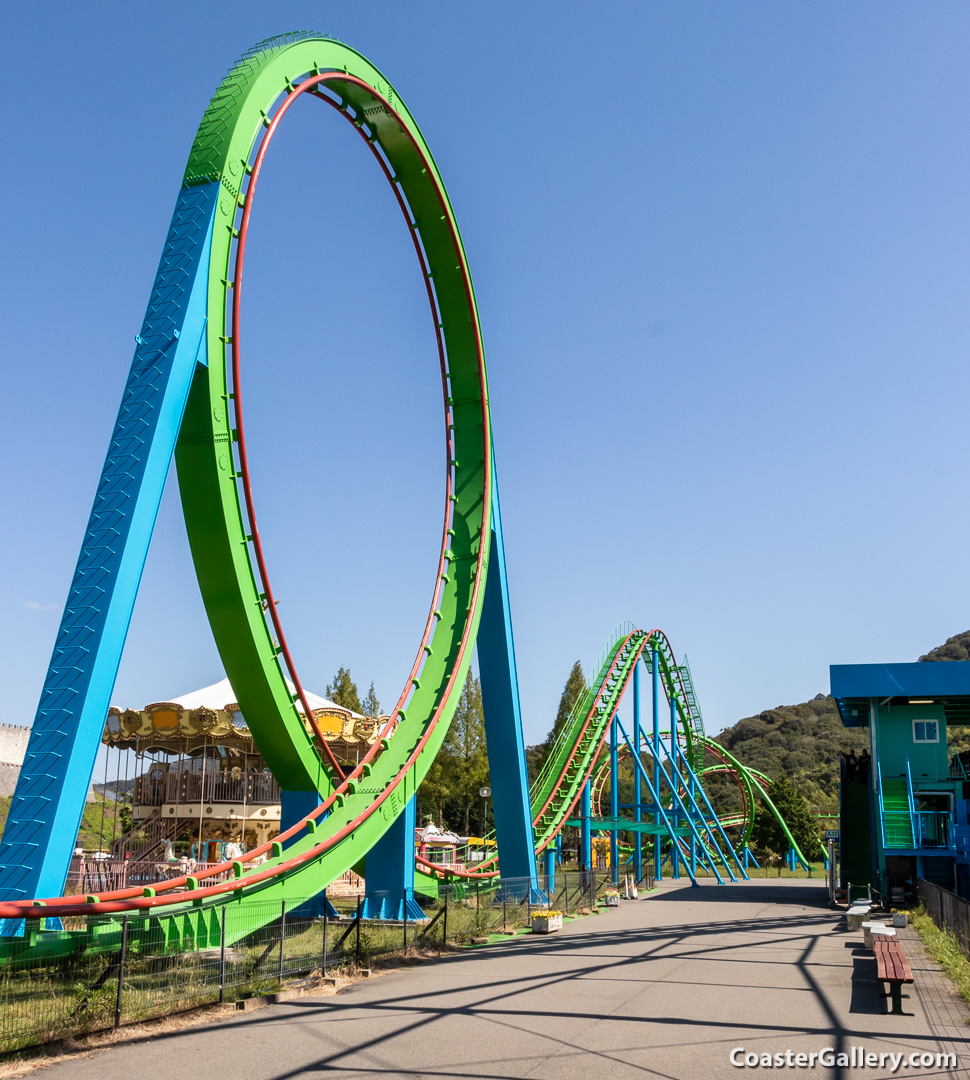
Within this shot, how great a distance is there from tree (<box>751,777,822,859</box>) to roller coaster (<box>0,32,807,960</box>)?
32437 mm

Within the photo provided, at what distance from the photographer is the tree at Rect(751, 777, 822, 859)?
50.0 m

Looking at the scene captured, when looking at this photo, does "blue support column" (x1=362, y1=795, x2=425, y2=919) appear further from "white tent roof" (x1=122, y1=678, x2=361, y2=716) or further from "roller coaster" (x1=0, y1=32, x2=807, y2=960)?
"white tent roof" (x1=122, y1=678, x2=361, y2=716)

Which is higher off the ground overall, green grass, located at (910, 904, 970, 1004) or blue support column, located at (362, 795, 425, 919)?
blue support column, located at (362, 795, 425, 919)

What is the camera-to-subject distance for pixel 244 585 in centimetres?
1272

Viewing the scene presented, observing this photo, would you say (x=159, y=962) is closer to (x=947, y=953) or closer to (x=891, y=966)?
(x=891, y=966)

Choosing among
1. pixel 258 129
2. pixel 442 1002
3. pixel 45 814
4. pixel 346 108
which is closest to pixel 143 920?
pixel 45 814

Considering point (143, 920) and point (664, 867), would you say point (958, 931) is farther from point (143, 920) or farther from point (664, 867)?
point (664, 867)

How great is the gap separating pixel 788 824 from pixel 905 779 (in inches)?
990

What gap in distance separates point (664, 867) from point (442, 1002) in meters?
36.9

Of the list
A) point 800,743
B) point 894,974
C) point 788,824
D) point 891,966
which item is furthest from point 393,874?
point 800,743

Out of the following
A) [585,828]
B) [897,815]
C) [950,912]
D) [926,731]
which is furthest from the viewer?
[585,828]

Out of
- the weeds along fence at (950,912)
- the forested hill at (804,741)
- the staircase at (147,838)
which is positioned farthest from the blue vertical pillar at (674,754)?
the forested hill at (804,741)

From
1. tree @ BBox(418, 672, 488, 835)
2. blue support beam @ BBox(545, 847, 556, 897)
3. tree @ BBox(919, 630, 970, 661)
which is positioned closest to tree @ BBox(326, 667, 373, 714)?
tree @ BBox(418, 672, 488, 835)

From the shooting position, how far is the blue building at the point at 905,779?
80.9ft
